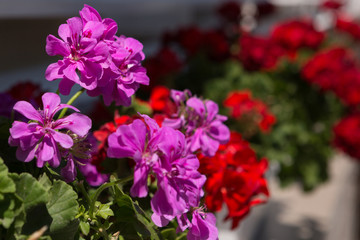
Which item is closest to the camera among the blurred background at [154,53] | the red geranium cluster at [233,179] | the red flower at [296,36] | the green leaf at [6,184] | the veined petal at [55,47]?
the green leaf at [6,184]

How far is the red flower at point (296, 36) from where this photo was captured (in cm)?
278

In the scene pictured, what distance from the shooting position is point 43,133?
636 mm

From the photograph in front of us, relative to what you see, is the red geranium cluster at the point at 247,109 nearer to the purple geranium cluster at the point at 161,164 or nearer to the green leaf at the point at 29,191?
the purple geranium cluster at the point at 161,164

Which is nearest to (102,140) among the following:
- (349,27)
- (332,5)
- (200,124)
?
(200,124)

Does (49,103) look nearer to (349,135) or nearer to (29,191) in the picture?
(29,191)

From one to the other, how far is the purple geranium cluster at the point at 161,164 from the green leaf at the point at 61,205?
75 millimetres

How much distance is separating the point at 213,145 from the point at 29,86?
51 centimetres

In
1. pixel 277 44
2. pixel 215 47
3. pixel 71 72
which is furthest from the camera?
pixel 277 44

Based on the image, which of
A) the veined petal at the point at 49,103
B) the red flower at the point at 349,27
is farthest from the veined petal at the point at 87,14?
the red flower at the point at 349,27

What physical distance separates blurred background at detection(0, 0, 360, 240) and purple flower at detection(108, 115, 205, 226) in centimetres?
25

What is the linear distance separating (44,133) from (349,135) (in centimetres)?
197

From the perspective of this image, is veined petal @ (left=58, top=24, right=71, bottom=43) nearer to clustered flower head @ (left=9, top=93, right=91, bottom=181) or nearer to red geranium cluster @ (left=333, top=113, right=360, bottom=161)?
clustered flower head @ (left=9, top=93, right=91, bottom=181)

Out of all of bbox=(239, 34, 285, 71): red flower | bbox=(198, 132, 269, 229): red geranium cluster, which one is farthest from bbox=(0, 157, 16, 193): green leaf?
bbox=(239, 34, 285, 71): red flower

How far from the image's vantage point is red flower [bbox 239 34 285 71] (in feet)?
7.69
